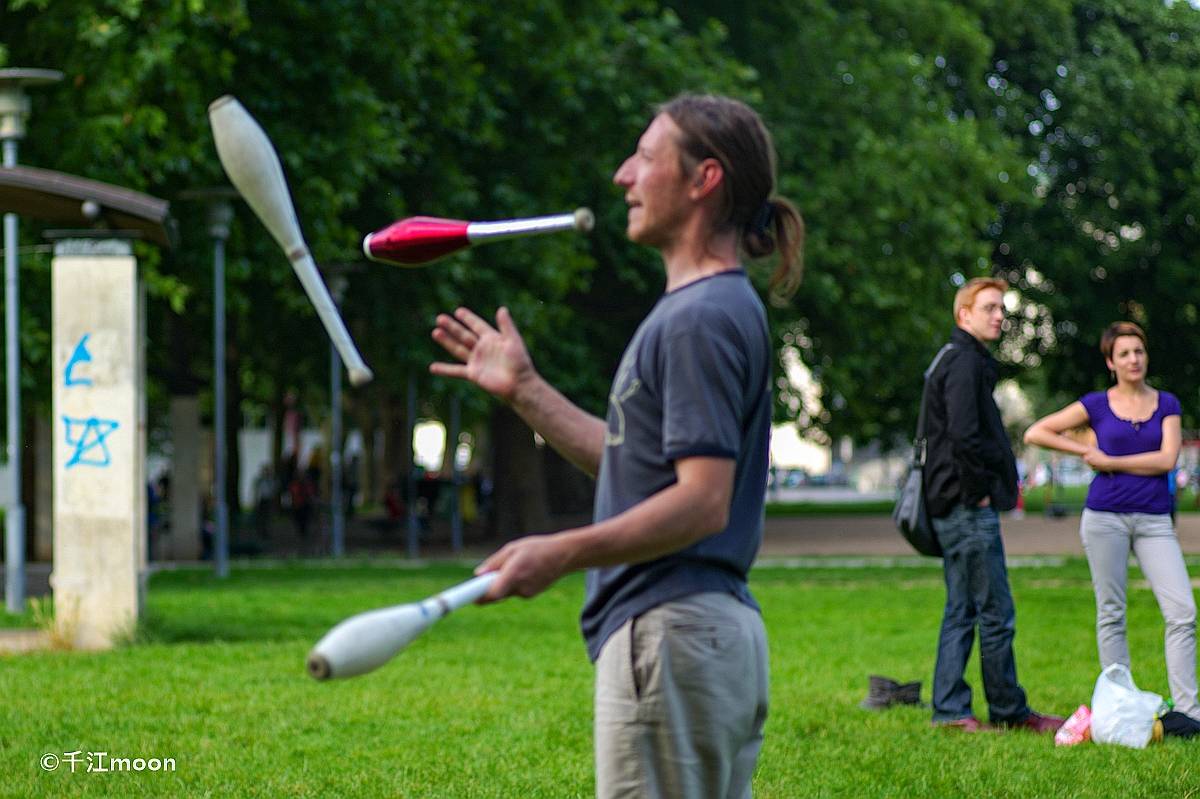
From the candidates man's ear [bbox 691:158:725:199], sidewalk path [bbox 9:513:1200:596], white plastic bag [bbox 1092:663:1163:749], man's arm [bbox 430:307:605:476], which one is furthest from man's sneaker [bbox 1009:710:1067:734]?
sidewalk path [bbox 9:513:1200:596]

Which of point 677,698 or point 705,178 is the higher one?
point 705,178

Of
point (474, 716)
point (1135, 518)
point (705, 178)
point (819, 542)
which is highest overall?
point (705, 178)

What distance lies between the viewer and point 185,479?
91.3 feet

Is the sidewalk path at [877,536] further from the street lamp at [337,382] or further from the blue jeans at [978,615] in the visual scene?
the blue jeans at [978,615]

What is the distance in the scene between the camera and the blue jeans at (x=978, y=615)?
8.77 m

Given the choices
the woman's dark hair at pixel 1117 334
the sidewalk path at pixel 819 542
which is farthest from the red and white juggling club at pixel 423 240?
the sidewalk path at pixel 819 542

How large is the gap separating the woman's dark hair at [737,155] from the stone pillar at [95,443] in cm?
937

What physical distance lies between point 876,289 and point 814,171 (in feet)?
6.67

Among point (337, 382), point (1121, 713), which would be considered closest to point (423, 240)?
point (1121, 713)

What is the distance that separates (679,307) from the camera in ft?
11.5

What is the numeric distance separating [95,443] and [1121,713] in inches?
281

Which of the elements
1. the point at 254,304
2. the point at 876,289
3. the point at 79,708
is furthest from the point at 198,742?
the point at 876,289

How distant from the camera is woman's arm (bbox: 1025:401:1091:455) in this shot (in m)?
9.22

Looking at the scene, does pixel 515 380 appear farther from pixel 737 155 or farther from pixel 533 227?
pixel 737 155
